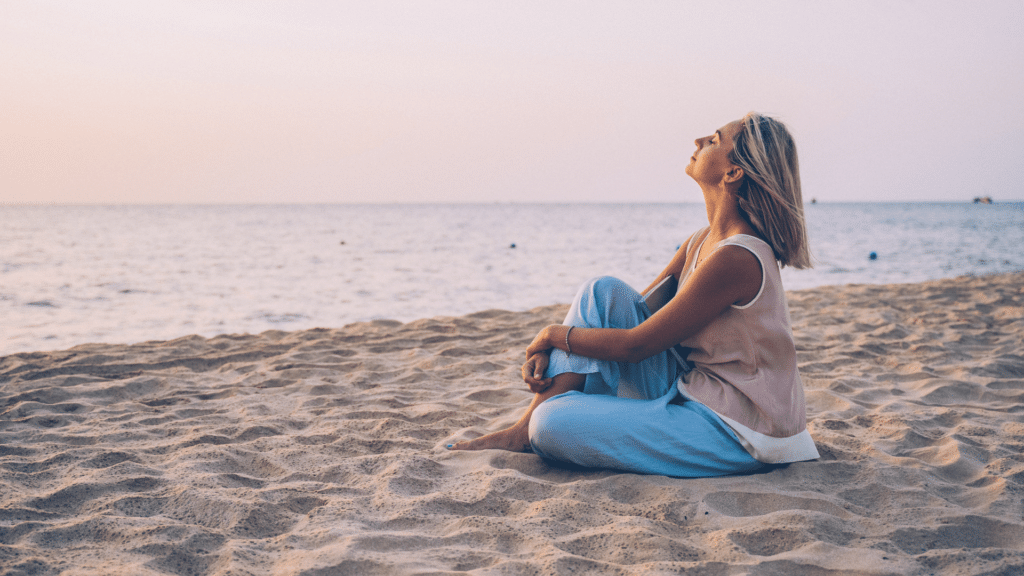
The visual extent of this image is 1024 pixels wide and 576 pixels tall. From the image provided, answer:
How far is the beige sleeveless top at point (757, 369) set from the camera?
2.23 meters

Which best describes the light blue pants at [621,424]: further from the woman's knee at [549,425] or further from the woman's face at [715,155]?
the woman's face at [715,155]

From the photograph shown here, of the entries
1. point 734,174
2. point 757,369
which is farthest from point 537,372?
point 734,174

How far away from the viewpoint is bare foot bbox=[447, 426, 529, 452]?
102 inches

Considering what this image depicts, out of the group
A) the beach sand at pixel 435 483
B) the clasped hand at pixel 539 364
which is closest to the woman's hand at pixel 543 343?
the clasped hand at pixel 539 364

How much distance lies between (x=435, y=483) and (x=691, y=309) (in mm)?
1148

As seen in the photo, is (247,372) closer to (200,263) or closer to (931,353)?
(931,353)

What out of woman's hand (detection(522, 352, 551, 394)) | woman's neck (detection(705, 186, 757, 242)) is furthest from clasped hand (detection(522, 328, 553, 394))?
woman's neck (detection(705, 186, 757, 242))

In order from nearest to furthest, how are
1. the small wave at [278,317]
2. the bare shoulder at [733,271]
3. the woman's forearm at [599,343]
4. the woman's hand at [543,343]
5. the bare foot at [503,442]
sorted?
the bare shoulder at [733,271] → the woman's forearm at [599,343] → the woman's hand at [543,343] → the bare foot at [503,442] → the small wave at [278,317]

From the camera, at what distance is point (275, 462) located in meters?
2.53

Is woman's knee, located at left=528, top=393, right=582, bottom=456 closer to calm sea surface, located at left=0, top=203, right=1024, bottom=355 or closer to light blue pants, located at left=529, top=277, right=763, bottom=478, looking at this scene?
light blue pants, located at left=529, top=277, right=763, bottom=478

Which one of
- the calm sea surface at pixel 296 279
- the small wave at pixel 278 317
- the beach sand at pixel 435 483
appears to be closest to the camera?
the beach sand at pixel 435 483

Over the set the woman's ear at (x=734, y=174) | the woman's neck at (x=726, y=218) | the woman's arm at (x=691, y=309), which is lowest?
the woman's arm at (x=691, y=309)

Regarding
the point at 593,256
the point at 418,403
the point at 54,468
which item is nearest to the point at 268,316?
the point at 418,403

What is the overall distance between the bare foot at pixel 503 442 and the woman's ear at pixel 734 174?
128cm
